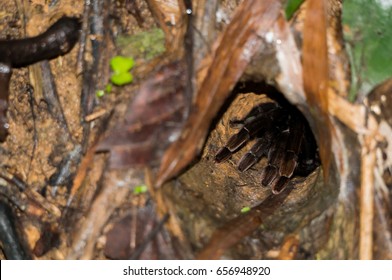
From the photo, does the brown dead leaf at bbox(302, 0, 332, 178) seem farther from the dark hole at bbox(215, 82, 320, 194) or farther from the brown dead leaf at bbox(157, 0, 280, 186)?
the dark hole at bbox(215, 82, 320, 194)

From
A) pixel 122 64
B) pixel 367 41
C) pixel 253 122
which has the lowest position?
pixel 253 122

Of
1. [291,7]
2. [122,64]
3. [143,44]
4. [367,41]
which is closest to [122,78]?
[122,64]

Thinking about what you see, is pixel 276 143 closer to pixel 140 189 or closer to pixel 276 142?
pixel 276 142

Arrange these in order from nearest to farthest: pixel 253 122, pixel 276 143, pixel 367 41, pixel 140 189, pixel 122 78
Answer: pixel 140 189
pixel 122 78
pixel 367 41
pixel 253 122
pixel 276 143

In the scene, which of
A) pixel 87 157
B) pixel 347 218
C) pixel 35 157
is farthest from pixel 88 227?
pixel 347 218

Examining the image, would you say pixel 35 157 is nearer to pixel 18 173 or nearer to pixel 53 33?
pixel 18 173
